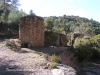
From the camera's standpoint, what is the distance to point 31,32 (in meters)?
17.0

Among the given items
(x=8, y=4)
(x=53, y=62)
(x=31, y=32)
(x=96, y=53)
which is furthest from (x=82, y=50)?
(x=8, y=4)

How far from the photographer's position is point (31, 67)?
8.82m

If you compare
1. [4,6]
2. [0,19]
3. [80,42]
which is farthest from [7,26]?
[80,42]

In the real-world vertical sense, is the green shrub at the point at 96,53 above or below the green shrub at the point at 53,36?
below

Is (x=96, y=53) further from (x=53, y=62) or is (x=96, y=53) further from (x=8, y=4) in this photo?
(x=8, y=4)

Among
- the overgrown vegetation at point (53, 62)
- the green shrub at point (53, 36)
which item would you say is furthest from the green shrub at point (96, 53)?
the overgrown vegetation at point (53, 62)

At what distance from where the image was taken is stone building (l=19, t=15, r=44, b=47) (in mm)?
17047

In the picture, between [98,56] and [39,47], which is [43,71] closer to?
[39,47]

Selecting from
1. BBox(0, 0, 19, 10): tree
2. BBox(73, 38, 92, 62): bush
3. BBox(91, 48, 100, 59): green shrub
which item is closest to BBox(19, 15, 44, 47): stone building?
BBox(73, 38, 92, 62): bush

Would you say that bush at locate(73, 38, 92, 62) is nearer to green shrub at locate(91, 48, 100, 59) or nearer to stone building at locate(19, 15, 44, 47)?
green shrub at locate(91, 48, 100, 59)

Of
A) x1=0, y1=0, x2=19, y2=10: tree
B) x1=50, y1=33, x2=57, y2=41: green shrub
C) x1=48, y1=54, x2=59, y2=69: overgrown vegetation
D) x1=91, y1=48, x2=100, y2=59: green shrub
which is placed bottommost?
x1=91, y1=48, x2=100, y2=59: green shrub

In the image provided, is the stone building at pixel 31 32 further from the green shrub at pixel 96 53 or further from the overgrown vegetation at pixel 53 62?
the green shrub at pixel 96 53

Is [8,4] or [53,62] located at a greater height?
[8,4]

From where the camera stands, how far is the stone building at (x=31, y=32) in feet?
55.9
